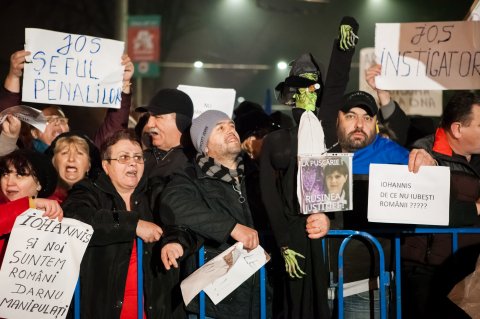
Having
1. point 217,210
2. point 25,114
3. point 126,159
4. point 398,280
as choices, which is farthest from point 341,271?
point 25,114

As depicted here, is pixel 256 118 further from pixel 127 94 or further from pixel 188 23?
pixel 188 23

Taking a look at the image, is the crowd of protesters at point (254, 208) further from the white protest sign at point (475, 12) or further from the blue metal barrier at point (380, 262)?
the white protest sign at point (475, 12)

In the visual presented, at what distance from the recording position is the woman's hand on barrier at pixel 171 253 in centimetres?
432

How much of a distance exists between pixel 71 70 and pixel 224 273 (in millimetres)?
2341

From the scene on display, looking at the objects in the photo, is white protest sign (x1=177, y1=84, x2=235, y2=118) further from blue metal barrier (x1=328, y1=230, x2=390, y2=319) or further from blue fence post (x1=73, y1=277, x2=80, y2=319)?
blue fence post (x1=73, y1=277, x2=80, y2=319)

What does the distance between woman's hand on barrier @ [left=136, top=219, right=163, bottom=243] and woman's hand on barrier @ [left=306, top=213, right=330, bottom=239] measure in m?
0.98

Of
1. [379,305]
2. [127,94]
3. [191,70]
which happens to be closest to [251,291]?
[379,305]

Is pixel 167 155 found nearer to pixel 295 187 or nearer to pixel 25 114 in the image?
pixel 25 114

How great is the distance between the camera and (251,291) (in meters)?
4.62

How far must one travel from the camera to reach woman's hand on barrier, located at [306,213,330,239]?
435 cm

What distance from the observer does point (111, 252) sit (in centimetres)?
459

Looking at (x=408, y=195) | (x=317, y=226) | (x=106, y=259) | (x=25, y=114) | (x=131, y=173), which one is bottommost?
(x=106, y=259)

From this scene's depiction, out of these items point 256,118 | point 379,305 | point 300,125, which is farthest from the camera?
point 256,118

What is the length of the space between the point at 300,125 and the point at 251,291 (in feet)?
3.82
